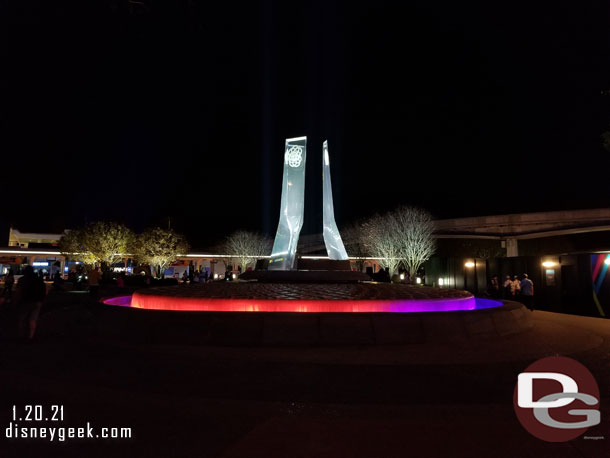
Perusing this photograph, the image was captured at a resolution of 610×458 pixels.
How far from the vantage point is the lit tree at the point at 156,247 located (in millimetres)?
39031

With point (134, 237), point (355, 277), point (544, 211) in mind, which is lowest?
point (355, 277)

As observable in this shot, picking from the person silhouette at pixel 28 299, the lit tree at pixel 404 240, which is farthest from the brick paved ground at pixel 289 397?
the lit tree at pixel 404 240

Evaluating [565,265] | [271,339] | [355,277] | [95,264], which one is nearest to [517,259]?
[565,265]

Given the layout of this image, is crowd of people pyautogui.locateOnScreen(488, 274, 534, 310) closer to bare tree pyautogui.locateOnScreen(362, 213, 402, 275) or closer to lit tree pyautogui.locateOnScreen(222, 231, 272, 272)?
bare tree pyautogui.locateOnScreen(362, 213, 402, 275)

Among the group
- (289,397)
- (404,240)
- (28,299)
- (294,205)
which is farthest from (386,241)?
(289,397)

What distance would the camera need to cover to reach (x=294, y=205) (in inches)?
1032

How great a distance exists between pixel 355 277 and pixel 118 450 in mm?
12118

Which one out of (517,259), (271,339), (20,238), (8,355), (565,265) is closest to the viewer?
(8,355)

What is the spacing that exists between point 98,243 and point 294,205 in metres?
21.1

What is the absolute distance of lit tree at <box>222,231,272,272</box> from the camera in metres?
47.8

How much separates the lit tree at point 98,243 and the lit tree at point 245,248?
12.8m

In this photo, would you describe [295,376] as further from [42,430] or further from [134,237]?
[134,237]

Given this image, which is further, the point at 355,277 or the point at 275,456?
the point at 355,277

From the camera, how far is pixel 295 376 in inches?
198
